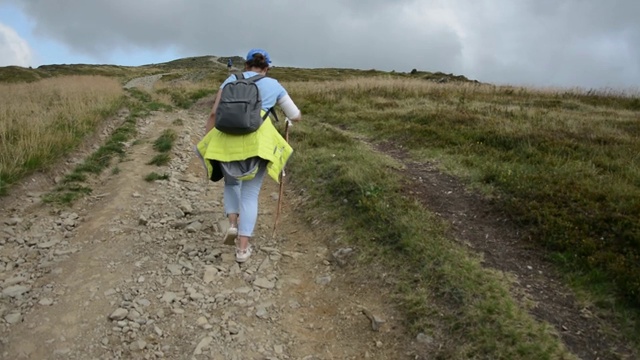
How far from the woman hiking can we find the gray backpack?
0.13 metres

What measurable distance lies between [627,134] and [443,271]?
8289mm

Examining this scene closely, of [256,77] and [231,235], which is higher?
[256,77]

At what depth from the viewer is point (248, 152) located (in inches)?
186

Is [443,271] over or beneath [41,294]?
over

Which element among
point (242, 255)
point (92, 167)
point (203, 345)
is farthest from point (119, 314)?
point (92, 167)

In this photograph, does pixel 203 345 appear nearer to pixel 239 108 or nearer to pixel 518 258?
pixel 239 108

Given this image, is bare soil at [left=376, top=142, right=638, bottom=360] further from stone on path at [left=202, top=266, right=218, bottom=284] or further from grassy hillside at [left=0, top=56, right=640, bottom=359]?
stone on path at [left=202, top=266, right=218, bottom=284]

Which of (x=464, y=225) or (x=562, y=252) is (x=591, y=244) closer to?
(x=562, y=252)

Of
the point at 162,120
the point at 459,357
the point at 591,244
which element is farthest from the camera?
the point at 162,120

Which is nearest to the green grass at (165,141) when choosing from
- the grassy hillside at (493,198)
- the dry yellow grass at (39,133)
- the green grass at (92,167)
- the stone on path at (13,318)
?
the green grass at (92,167)

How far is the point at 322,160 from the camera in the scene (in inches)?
336

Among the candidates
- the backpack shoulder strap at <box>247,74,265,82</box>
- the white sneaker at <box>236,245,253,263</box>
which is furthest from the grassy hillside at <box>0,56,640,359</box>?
the backpack shoulder strap at <box>247,74,265,82</box>

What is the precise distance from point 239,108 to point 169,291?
6.89 feet

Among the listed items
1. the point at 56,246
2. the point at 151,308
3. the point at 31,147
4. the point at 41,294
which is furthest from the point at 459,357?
the point at 31,147
